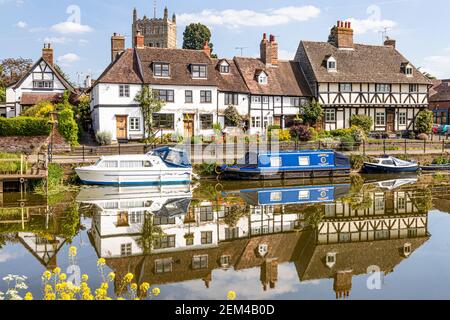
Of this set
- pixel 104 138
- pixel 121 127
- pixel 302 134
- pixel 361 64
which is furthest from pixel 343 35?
pixel 104 138

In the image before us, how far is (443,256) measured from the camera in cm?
1394

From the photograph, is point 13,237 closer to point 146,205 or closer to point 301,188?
point 146,205

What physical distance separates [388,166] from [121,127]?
20265 millimetres

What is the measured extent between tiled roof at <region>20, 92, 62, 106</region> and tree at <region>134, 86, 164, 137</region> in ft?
34.5

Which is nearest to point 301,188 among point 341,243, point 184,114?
point 341,243

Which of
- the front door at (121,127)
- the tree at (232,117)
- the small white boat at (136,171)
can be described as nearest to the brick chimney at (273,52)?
the tree at (232,117)

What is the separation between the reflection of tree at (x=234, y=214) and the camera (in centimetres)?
1853

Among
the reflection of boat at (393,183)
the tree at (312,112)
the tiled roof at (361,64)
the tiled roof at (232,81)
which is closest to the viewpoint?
the reflection of boat at (393,183)

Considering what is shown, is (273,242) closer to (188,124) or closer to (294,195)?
(294,195)

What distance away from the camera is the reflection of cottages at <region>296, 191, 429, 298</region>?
41.3ft

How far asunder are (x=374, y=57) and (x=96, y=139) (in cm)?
2813

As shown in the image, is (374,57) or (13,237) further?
(374,57)

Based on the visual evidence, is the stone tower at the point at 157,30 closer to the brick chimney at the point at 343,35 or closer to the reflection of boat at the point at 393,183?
the brick chimney at the point at 343,35

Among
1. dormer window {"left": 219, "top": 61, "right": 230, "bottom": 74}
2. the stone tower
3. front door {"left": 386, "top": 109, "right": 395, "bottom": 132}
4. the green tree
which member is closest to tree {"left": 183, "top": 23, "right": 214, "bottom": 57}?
the stone tower
